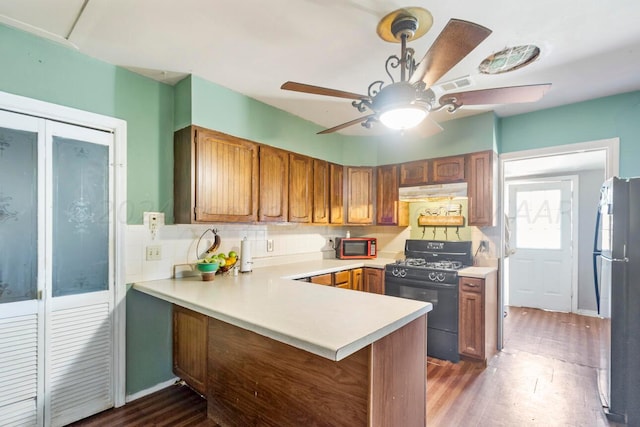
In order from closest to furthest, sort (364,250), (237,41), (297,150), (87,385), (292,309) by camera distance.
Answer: (292,309)
(237,41)
(87,385)
(297,150)
(364,250)

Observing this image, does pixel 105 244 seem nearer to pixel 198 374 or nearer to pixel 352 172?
pixel 198 374

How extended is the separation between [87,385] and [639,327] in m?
3.76

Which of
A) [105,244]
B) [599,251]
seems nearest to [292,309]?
[105,244]

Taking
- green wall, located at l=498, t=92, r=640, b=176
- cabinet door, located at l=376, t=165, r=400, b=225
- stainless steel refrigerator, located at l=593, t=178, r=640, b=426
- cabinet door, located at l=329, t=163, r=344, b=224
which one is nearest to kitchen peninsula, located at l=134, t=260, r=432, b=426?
stainless steel refrigerator, located at l=593, t=178, r=640, b=426

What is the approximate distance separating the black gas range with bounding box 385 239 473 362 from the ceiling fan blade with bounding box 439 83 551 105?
5.73ft

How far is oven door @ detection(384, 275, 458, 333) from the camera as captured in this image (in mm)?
2994

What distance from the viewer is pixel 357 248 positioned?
13.0 feet

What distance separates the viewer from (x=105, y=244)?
2.22m

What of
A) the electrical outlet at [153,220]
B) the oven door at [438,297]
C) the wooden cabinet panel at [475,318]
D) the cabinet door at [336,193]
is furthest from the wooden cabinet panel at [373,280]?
the electrical outlet at [153,220]

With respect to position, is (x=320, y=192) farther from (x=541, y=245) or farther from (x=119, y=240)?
(x=541, y=245)

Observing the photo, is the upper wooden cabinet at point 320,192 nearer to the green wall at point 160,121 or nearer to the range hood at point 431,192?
the green wall at point 160,121

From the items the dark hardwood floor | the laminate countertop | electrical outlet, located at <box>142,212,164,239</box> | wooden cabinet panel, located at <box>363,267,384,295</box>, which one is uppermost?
electrical outlet, located at <box>142,212,164,239</box>

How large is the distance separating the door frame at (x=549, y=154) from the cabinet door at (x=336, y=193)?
1762 millimetres

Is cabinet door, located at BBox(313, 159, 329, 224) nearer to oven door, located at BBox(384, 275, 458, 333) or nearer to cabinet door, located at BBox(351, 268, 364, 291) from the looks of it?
cabinet door, located at BBox(351, 268, 364, 291)
